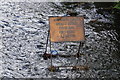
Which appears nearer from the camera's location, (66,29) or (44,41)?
(66,29)

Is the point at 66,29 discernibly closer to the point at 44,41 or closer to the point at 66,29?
the point at 66,29

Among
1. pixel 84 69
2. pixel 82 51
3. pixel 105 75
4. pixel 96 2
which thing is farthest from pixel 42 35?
pixel 96 2

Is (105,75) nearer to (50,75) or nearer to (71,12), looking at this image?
(50,75)

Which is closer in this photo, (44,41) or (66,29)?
(66,29)

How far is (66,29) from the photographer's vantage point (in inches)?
139

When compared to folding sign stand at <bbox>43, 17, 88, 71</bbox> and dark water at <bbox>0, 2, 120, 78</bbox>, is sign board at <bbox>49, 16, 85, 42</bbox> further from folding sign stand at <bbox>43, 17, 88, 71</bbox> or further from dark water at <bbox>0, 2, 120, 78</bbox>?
dark water at <bbox>0, 2, 120, 78</bbox>

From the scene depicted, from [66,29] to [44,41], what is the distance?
914 millimetres

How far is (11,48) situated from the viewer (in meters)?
4.11

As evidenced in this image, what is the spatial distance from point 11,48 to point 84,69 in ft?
4.15

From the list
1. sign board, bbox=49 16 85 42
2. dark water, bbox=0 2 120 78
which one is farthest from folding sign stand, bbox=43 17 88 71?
dark water, bbox=0 2 120 78

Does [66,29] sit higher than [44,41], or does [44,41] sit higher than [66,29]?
[66,29]

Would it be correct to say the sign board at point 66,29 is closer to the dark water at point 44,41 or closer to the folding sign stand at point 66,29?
the folding sign stand at point 66,29

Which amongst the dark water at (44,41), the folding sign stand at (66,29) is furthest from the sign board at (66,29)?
the dark water at (44,41)

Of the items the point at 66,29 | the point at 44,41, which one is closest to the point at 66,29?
the point at 66,29
